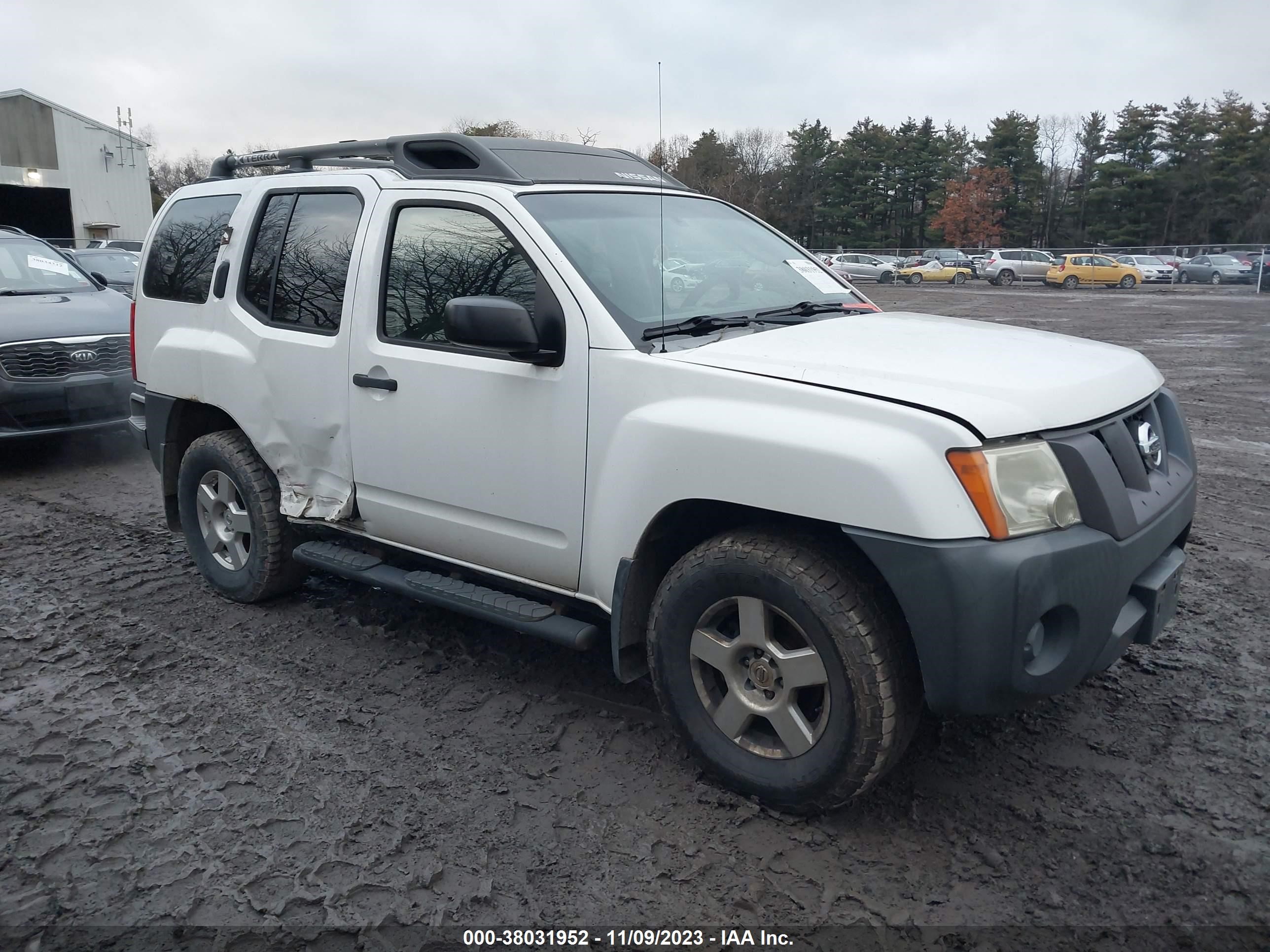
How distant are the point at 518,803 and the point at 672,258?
207 cm

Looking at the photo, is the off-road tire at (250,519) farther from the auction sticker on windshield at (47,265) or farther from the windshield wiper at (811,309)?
the auction sticker on windshield at (47,265)

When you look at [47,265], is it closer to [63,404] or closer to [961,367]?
[63,404]

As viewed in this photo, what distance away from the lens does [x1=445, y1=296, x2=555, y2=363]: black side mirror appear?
3.22 metres

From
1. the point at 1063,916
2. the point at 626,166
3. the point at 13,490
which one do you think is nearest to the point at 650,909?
the point at 1063,916

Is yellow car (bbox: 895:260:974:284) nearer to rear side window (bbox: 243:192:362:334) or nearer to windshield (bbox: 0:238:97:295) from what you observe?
windshield (bbox: 0:238:97:295)

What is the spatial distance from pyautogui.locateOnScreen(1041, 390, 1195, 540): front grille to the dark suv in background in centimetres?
699

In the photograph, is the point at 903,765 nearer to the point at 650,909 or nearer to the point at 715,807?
the point at 715,807

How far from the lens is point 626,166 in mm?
4555

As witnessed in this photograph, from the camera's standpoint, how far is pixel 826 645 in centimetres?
279

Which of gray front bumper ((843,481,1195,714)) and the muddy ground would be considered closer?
gray front bumper ((843,481,1195,714))

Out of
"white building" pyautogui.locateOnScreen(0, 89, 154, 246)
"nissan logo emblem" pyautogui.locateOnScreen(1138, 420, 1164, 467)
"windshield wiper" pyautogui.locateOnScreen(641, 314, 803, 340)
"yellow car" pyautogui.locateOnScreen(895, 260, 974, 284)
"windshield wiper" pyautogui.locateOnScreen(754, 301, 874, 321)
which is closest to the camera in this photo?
"nissan logo emblem" pyautogui.locateOnScreen(1138, 420, 1164, 467)

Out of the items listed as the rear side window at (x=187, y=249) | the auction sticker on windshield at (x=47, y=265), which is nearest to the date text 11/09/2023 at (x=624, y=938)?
the rear side window at (x=187, y=249)

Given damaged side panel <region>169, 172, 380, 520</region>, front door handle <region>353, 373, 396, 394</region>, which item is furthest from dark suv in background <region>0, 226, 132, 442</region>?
front door handle <region>353, 373, 396, 394</region>

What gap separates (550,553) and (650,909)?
1.27 m
